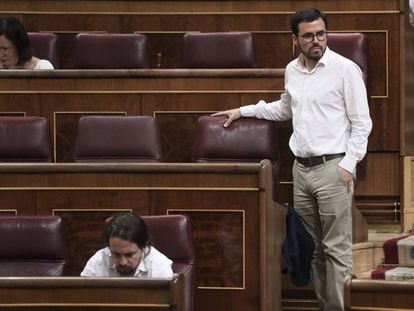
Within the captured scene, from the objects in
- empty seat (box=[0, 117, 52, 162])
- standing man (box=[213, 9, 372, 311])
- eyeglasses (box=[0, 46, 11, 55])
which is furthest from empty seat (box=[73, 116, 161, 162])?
eyeglasses (box=[0, 46, 11, 55])

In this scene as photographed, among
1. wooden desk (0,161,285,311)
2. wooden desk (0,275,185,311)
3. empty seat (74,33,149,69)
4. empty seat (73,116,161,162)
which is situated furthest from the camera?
empty seat (74,33,149,69)

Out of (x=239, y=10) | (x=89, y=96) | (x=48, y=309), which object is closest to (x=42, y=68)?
(x=89, y=96)

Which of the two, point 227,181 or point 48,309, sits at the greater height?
point 227,181

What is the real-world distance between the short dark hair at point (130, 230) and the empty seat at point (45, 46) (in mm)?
751

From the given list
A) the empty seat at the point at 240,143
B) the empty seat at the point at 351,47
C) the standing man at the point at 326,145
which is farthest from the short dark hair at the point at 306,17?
the empty seat at the point at 351,47

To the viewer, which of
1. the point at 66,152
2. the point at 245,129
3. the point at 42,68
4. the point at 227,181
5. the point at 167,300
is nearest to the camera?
the point at 167,300

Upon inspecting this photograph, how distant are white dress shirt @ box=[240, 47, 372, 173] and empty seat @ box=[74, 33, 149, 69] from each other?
1.46ft

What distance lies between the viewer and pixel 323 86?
4.76 ft

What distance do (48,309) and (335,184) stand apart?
0.46 meters

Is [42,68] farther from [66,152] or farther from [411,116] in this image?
[411,116]

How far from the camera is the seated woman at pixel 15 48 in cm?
174

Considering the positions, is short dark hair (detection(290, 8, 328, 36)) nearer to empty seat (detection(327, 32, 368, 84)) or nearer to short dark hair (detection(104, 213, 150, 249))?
empty seat (detection(327, 32, 368, 84))

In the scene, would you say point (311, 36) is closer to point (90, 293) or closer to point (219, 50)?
point (219, 50)

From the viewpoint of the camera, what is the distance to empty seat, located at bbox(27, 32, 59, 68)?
1895mm
